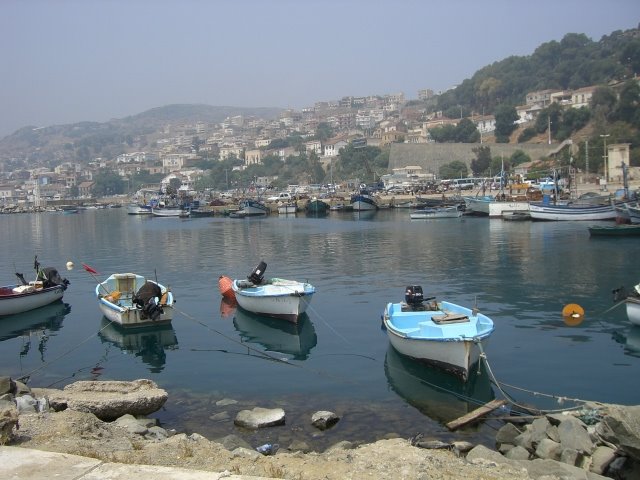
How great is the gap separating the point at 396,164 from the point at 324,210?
37.7 meters

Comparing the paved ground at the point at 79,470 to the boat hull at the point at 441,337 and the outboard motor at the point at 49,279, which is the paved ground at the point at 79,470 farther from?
the outboard motor at the point at 49,279

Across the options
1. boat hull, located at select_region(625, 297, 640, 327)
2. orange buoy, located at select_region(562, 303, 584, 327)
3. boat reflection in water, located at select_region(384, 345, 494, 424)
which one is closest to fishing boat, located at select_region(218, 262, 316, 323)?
boat reflection in water, located at select_region(384, 345, 494, 424)

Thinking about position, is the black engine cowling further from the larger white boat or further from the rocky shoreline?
the larger white boat

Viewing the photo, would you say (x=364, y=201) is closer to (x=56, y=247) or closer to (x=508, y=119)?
(x=56, y=247)

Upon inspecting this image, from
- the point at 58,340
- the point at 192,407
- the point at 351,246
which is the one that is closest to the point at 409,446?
the point at 192,407

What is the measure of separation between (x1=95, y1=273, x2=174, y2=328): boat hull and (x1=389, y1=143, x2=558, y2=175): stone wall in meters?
83.7

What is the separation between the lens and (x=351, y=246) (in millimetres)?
38594

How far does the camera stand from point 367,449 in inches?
334

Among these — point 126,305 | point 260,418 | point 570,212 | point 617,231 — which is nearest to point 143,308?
point 126,305

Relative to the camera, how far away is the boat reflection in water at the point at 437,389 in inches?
448

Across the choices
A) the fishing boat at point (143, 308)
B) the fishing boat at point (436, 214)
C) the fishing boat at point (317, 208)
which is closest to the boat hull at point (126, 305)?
the fishing boat at point (143, 308)

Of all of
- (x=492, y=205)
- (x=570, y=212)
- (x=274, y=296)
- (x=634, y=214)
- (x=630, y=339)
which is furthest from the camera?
(x=492, y=205)

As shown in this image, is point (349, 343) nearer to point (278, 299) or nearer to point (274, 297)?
point (278, 299)

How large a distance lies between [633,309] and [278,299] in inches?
393
